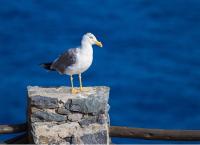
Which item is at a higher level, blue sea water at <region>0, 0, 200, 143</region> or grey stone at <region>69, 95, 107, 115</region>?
blue sea water at <region>0, 0, 200, 143</region>

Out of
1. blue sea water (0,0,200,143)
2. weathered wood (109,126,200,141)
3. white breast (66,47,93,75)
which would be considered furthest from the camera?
blue sea water (0,0,200,143)

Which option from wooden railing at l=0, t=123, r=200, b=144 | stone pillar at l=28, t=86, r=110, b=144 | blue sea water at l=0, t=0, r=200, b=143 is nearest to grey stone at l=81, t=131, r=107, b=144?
stone pillar at l=28, t=86, r=110, b=144

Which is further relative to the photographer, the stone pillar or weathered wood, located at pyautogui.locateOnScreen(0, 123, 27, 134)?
weathered wood, located at pyautogui.locateOnScreen(0, 123, 27, 134)

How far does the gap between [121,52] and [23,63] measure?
1.30 metres

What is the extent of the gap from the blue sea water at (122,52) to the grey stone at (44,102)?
3942mm

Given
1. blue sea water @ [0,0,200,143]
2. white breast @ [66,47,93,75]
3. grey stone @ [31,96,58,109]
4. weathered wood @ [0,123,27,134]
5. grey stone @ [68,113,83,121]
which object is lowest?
grey stone @ [68,113,83,121]

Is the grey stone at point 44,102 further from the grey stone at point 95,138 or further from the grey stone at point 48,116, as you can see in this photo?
the grey stone at point 95,138

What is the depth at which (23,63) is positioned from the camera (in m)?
11.6

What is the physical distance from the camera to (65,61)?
6410 mm

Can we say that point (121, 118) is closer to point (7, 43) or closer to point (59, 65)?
point (7, 43)

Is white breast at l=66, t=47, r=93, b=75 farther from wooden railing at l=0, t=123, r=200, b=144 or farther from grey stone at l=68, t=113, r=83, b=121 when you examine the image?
wooden railing at l=0, t=123, r=200, b=144

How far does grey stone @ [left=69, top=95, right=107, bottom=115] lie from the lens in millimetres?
6273

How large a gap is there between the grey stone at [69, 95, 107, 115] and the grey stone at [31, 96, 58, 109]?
4.6 inches

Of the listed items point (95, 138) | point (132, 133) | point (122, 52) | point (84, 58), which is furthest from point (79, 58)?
point (122, 52)
